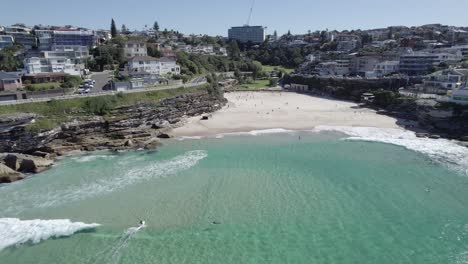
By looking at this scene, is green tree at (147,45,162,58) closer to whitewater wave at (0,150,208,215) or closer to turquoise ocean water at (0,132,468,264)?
turquoise ocean water at (0,132,468,264)

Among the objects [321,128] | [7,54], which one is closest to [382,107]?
[321,128]

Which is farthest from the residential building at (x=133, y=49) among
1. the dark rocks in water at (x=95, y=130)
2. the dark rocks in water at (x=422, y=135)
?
the dark rocks in water at (x=422, y=135)

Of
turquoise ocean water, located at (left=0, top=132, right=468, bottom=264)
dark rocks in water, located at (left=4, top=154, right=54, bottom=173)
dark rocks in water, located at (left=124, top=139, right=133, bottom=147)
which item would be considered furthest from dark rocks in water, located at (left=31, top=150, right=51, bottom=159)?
dark rocks in water, located at (left=124, top=139, right=133, bottom=147)

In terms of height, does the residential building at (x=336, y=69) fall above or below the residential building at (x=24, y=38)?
below

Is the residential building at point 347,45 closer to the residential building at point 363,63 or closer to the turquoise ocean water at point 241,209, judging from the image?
the residential building at point 363,63

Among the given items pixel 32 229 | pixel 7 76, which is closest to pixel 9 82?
pixel 7 76
